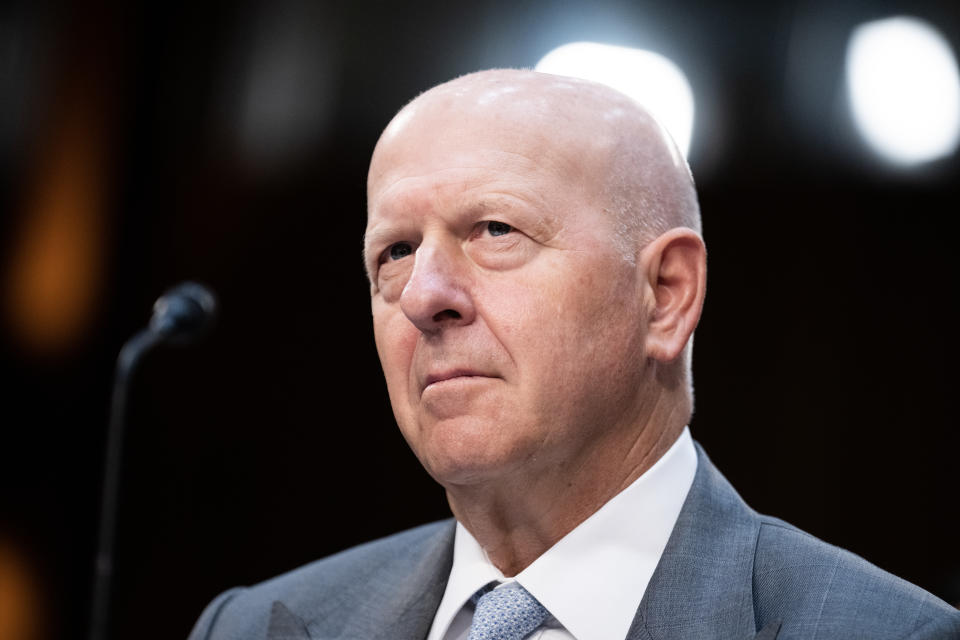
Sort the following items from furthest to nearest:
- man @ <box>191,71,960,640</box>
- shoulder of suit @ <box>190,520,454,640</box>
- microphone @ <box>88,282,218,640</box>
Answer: microphone @ <box>88,282,218,640</box> < shoulder of suit @ <box>190,520,454,640</box> < man @ <box>191,71,960,640</box>

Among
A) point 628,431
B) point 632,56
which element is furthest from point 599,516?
point 632,56

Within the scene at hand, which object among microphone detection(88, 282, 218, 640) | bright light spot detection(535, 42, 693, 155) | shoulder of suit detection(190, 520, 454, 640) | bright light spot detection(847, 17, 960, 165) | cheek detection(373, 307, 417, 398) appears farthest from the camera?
bright light spot detection(535, 42, 693, 155)

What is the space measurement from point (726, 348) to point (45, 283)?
250cm

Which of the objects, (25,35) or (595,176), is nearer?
(595,176)

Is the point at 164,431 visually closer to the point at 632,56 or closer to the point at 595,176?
the point at 632,56

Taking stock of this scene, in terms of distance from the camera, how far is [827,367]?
3924mm

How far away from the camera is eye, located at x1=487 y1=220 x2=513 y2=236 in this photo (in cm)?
168

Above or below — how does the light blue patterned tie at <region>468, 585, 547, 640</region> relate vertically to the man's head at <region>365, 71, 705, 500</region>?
below

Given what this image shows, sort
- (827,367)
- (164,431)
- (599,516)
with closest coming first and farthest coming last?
(599,516) < (827,367) < (164,431)

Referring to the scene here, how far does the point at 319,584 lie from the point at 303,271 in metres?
2.23

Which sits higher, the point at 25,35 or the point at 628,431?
the point at 25,35

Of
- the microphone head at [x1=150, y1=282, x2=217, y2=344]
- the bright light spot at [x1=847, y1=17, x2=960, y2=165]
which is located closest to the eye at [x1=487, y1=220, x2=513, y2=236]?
the microphone head at [x1=150, y1=282, x2=217, y2=344]

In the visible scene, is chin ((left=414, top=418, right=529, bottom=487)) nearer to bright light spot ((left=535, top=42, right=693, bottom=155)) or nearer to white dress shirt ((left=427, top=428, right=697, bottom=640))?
white dress shirt ((left=427, top=428, right=697, bottom=640))

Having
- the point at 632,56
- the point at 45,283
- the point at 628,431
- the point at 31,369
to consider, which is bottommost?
the point at 31,369
